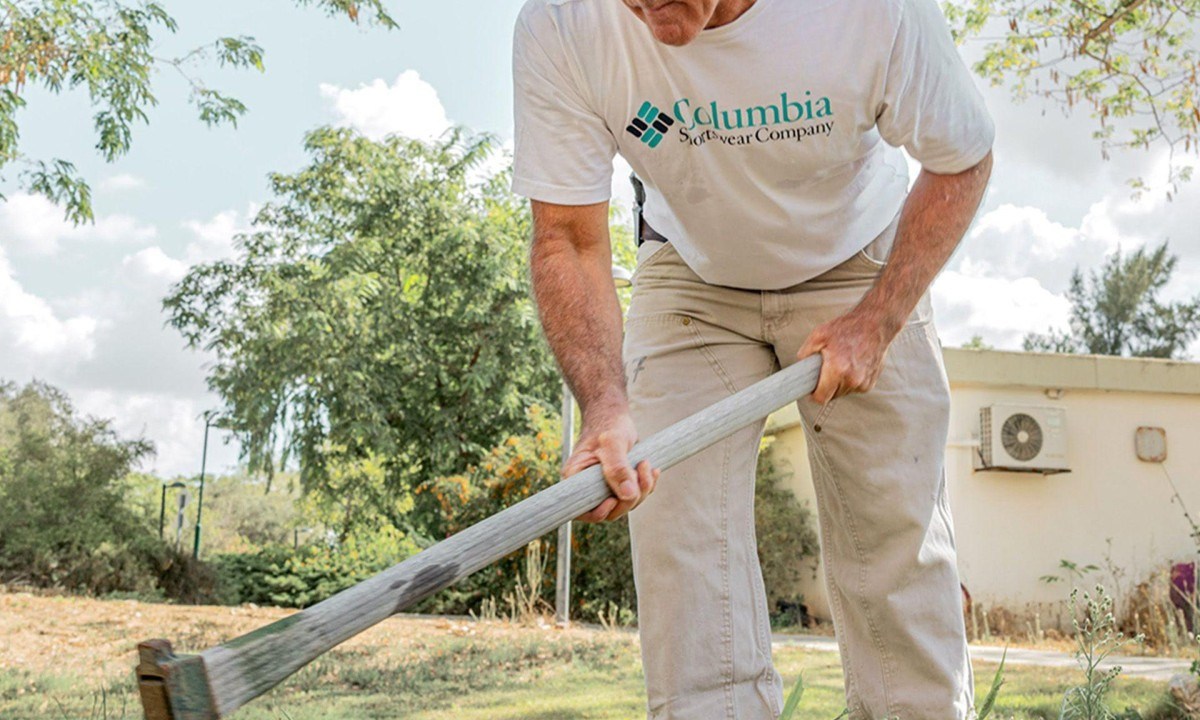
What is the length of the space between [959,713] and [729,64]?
4.78 ft

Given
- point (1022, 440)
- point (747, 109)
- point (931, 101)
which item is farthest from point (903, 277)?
point (1022, 440)

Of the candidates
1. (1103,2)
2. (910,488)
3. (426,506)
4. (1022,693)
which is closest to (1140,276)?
(426,506)

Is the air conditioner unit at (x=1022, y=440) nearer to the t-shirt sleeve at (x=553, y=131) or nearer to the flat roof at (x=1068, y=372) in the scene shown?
the flat roof at (x=1068, y=372)

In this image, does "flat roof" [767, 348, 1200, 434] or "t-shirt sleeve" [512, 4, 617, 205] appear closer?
"t-shirt sleeve" [512, 4, 617, 205]

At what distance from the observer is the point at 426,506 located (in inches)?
702

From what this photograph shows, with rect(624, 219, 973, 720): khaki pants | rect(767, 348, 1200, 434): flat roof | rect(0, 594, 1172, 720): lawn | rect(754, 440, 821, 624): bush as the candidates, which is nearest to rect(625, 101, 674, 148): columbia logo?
rect(624, 219, 973, 720): khaki pants

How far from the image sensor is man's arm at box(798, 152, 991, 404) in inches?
91.2

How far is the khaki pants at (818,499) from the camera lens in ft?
8.17

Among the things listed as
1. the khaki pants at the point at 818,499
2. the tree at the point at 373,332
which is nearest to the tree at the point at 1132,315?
the tree at the point at 373,332

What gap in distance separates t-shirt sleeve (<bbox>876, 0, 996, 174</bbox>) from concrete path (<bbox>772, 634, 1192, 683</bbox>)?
390 centimetres

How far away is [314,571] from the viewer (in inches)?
564

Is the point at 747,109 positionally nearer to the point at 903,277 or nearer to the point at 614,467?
the point at 903,277

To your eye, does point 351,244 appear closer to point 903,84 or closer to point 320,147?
point 320,147

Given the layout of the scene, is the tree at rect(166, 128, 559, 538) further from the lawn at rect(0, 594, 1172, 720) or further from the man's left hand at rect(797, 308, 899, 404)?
the man's left hand at rect(797, 308, 899, 404)
